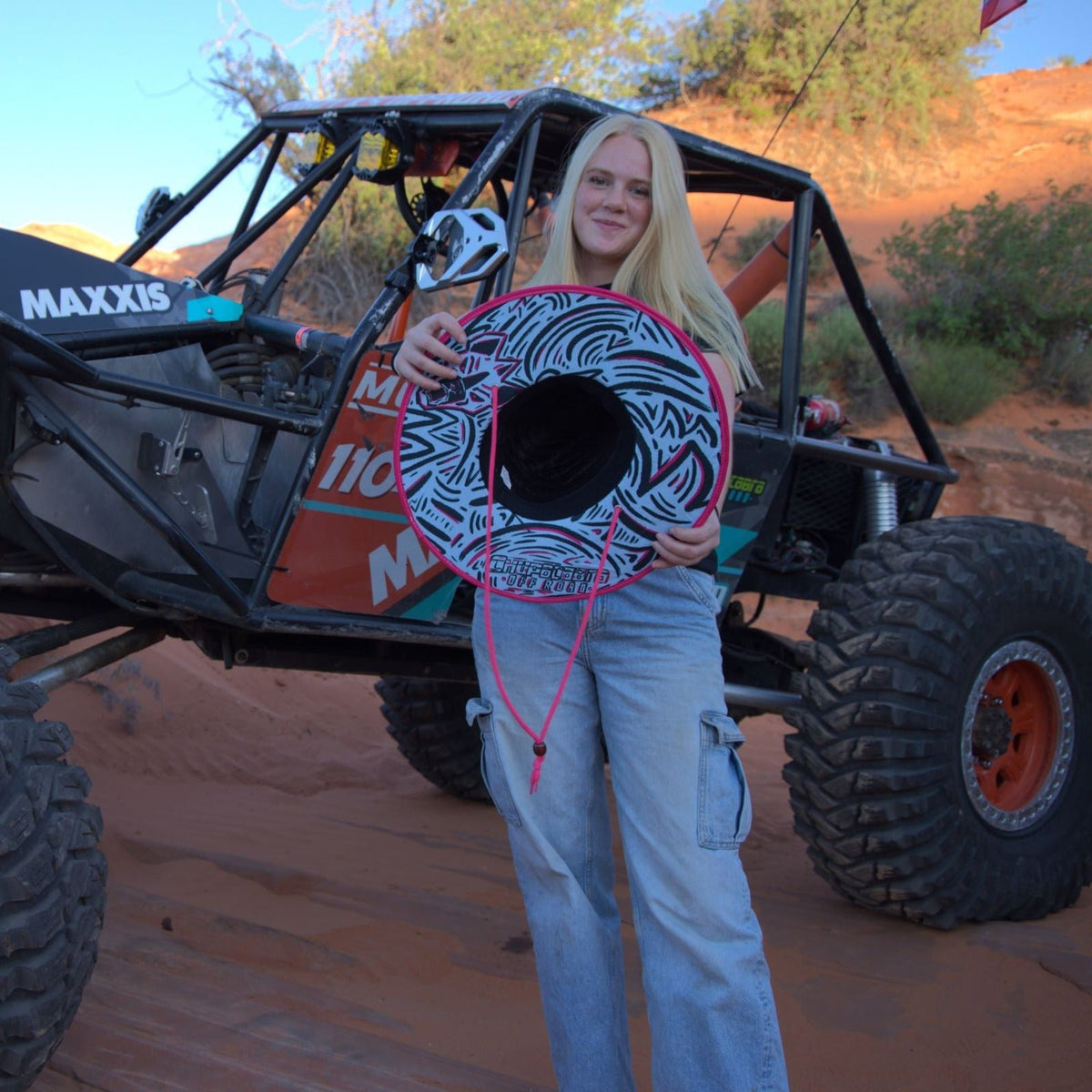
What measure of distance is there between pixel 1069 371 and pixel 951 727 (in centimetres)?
906

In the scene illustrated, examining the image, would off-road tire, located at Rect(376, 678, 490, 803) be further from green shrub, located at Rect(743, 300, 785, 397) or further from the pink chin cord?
green shrub, located at Rect(743, 300, 785, 397)

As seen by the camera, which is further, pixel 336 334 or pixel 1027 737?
pixel 1027 737

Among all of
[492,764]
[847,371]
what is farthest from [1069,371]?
[492,764]

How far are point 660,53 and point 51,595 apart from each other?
17.9 m

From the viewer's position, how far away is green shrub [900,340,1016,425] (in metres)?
10.7

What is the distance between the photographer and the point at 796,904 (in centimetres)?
371

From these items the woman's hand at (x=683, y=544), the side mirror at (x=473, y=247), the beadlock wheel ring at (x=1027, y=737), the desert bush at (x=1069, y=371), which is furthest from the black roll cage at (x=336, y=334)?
the desert bush at (x=1069, y=371)

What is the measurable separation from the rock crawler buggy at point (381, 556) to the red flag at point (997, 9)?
0.91m

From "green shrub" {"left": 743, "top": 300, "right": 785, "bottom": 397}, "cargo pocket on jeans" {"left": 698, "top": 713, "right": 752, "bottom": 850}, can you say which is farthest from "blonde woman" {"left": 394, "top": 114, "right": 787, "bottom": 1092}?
"green shrub" {"left": 743, "top": 300, "right": 785, "bottom": 397}

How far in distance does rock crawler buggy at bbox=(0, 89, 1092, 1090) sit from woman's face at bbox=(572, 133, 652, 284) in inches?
12.1

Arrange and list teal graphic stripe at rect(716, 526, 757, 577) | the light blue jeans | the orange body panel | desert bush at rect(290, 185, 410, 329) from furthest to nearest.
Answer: desert bush at rect(290, 185, 410, 329), teal graphic stripe at rect(716, 526, 757, 577), the orange body panel, the light blue jeans

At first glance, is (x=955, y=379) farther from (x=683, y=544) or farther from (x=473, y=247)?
(x=683, y=544)

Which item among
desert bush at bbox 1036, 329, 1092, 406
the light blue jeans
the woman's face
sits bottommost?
the light blue jeans

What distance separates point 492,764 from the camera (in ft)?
6.64
